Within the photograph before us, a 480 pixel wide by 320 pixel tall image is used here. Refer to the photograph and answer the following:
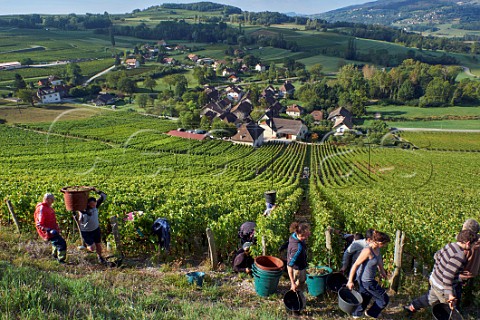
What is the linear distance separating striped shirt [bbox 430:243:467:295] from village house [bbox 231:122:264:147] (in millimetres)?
49023

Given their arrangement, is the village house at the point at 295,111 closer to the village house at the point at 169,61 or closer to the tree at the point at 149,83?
the tree at the point at 149,83

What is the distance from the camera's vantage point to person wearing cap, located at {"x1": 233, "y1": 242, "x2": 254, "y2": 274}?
6.63 metres

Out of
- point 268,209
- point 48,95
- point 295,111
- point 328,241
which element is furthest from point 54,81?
point 328,241

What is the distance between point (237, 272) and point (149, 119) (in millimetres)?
62604

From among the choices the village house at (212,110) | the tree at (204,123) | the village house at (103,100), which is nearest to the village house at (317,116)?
the village house at (212,110)

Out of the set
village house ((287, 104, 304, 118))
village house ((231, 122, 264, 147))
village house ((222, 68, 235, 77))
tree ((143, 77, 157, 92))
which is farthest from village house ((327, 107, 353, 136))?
tree ((143, 77, 157, 92))

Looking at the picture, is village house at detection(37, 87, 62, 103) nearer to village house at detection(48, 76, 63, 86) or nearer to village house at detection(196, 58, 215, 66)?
village house at detection(48, 76, 63, 86)

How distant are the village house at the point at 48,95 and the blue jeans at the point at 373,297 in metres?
84.1

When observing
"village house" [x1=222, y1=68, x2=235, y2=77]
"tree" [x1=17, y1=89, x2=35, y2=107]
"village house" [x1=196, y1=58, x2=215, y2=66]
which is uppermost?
"village house" [x1=196, y1=58, x2=215, y2=66]

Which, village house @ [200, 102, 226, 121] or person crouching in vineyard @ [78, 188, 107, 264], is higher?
person crouching in vineyard @ [78, 188, 107, 264]

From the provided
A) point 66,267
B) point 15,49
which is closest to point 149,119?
point 66,267

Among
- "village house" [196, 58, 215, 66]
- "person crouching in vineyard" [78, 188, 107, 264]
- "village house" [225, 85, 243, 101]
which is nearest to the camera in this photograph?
"person crouching in vineyard" [78, 188, 107, 264]

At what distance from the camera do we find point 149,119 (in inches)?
2584

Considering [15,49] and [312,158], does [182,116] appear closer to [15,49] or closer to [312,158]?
[312,158]
